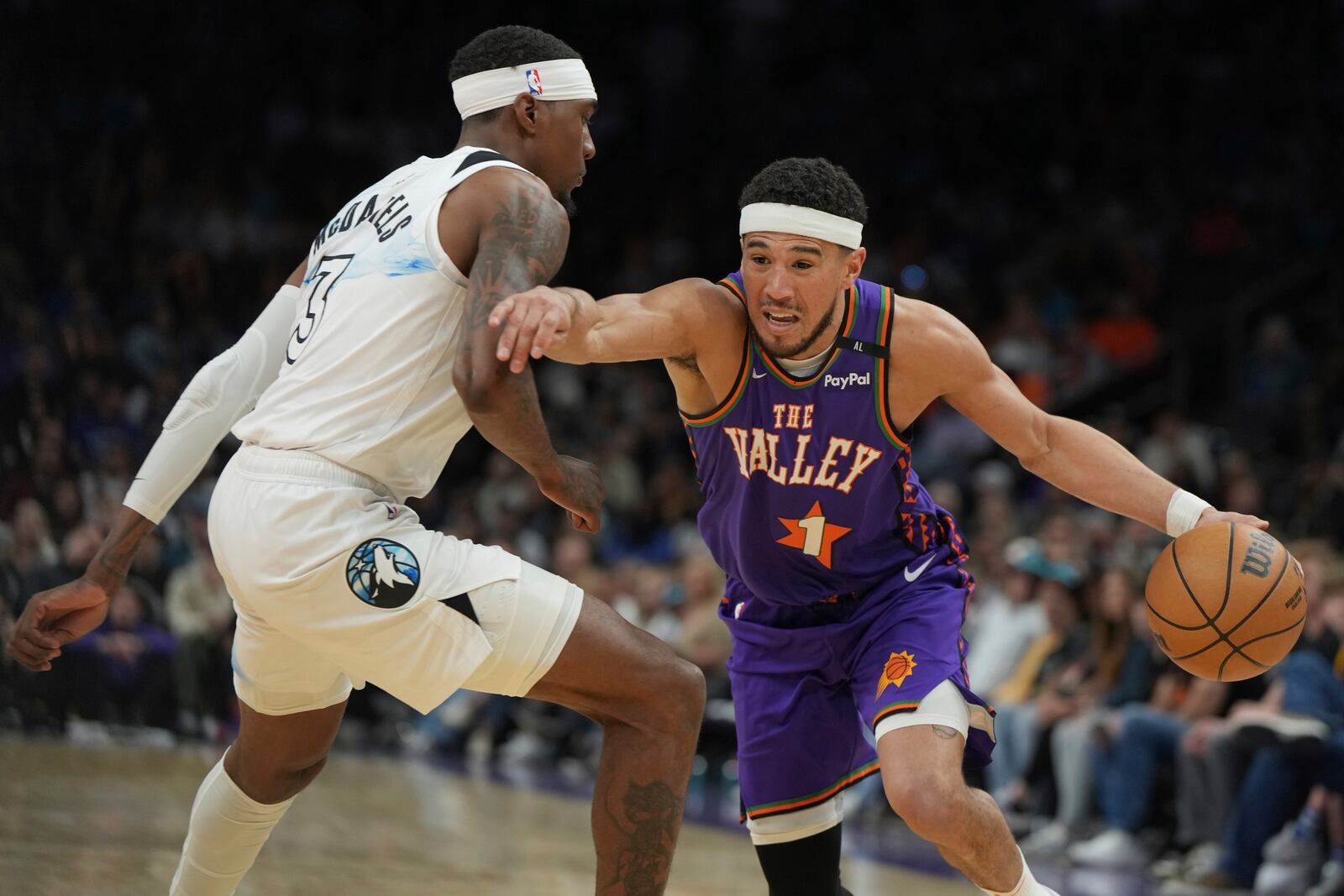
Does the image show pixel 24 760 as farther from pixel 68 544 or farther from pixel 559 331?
pixel 559 331

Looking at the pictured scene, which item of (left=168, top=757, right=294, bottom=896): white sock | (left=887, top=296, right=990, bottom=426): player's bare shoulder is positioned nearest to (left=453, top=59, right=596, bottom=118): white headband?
(left=887, top=296, right=990, bottom=426): player's bare shoulder

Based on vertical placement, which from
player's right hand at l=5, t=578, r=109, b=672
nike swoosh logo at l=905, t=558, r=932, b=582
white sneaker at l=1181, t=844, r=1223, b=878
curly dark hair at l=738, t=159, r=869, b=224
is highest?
curly dark hair at l=738, t=159, r=869, b=224

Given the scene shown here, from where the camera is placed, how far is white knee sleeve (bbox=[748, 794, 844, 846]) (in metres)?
4.26

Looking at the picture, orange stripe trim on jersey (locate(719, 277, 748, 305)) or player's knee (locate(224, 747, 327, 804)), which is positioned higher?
orange stripe trim on jersey (locate(719, 277, 748, 305))

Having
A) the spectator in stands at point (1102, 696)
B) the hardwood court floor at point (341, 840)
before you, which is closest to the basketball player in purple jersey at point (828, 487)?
the hardwood court floor at point (341, 840)

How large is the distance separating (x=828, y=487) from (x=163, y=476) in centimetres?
171

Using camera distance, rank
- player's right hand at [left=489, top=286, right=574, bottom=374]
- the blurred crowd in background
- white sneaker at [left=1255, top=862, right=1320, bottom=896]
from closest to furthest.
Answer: player's right hand at [left=489, top=286, right=574, bottom=374]
white sneaker at [left=1255, top=862, right=1320, bottom=896]
the blurred crowd in background

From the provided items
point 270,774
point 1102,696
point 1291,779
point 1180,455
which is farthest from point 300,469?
point 1180,455

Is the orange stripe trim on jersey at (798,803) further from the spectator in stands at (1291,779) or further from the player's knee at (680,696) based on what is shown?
the spectator in stands at (1291,779)

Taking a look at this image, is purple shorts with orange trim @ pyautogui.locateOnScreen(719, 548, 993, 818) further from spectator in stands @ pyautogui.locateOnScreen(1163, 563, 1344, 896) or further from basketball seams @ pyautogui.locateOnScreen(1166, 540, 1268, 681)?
spectator in stands @ pyautogui.locateOnScreen(1163, 563, 1344, 896)

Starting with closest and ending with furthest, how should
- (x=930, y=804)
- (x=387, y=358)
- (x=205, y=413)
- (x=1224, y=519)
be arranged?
1. (x=387, y=358)
2. (x=930, y=804)
3. (x=205, y=413)
4. (x=1224, y=519)

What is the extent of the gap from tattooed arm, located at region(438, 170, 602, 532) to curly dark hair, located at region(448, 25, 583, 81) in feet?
1.28

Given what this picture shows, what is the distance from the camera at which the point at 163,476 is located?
3.98 meters

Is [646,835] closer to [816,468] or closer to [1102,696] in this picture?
[816,468]
